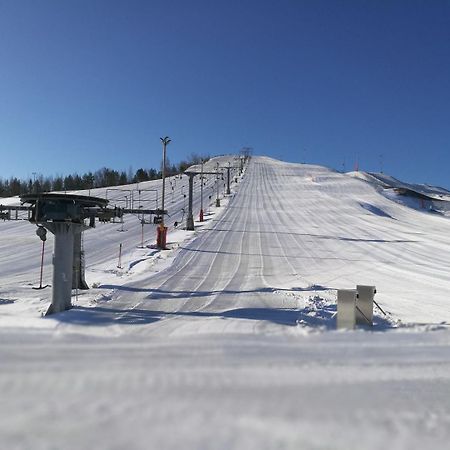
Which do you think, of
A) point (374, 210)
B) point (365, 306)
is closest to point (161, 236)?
point (365, 306)

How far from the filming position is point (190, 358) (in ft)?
19.0

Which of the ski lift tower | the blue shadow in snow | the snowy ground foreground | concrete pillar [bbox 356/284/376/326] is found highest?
the blue shadow in snow

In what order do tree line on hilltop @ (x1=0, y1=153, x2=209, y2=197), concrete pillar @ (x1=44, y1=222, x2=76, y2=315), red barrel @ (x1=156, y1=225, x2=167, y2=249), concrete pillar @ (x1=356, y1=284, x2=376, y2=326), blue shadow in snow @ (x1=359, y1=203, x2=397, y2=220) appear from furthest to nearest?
1. tree line on hilltop @ (x1=0, y1=153, x2=209, y2=197)
2. blue shadow in snow @ (x1=359, y1=203, x2=397, y2=220)
3. red barrel @ (x1=156, y1=225, x2=167, y2=249)
4. concrete pillar @ (x1=44, y1=222, x2=76, y2=315)
5. concrete pillar @ (x1=356, y1=284, x2=376, y2=326)

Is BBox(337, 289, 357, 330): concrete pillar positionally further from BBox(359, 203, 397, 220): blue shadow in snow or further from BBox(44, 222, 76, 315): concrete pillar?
BBox(359, 203, 397, 220): blue shadow in snow

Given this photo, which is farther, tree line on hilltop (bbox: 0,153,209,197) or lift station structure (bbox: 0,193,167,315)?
tree line on hilltop (bbox: 0,153,209,197)

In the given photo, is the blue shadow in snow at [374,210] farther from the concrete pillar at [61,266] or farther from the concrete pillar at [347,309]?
the concrete pillar at [61,266]

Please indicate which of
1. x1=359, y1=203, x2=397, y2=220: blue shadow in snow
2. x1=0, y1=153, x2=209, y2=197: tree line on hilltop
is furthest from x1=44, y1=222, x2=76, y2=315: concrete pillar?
x1=0, y1=153, x2=209, y2=197: tree line on hilltop

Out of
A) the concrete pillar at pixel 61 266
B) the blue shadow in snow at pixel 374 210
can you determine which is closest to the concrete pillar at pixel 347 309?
the concrete pillar at pixel 61 266

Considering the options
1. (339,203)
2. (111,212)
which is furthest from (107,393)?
(339,203)

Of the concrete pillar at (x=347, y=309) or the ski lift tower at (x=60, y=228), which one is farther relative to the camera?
the ski lift tower at (x=60, y=228)

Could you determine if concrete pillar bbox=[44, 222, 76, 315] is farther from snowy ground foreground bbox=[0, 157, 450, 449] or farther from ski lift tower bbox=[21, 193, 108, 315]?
snowy ground foreground bbox=[0, 157, 450, 449]

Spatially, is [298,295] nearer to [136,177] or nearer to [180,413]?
[180,413]

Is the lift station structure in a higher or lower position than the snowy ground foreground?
higher

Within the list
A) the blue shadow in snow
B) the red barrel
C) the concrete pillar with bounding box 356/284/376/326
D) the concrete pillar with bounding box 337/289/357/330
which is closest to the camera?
the concrete pillar with bounding box 337/289/357/330
